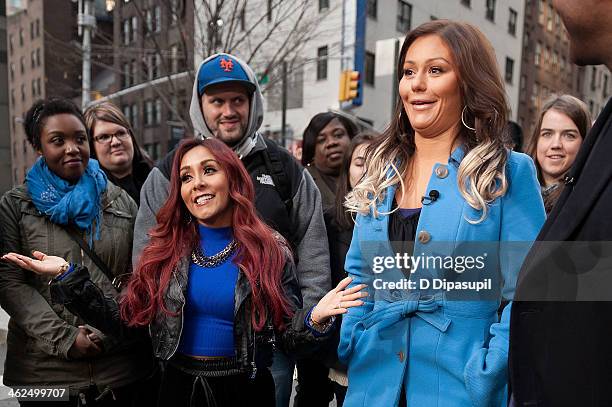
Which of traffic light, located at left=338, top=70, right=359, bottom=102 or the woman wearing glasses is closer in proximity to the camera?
the woman wearing glasses

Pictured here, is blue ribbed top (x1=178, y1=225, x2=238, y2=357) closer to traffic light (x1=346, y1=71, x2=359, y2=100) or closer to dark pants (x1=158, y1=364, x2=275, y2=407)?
dark pants (x1=158, y1=364, x2=275, y2=407)

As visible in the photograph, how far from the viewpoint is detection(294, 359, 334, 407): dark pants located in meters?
3.43

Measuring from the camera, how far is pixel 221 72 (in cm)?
285

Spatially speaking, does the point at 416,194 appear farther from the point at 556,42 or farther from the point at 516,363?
the point at 556,42

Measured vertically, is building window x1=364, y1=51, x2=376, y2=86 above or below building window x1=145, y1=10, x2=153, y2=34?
above

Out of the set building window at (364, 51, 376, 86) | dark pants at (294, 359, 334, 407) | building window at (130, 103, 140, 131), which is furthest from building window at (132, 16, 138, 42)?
building window at (130, 103, 140, 131)

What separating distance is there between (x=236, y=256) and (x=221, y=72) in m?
1.08

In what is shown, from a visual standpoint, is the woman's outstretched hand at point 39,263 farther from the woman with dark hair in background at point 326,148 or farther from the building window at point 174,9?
the building window at point 174,9

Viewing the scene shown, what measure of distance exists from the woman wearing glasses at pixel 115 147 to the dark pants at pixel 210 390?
1896 mm

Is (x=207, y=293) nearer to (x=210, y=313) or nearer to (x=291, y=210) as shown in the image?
(x=210, y=313)

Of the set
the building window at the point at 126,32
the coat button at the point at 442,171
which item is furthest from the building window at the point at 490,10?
the coat button at the point at 442,171

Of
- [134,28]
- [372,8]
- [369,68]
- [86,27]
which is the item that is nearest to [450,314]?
[134,28]

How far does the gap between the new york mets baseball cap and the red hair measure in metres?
0.49

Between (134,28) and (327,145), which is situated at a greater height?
(134,28)
